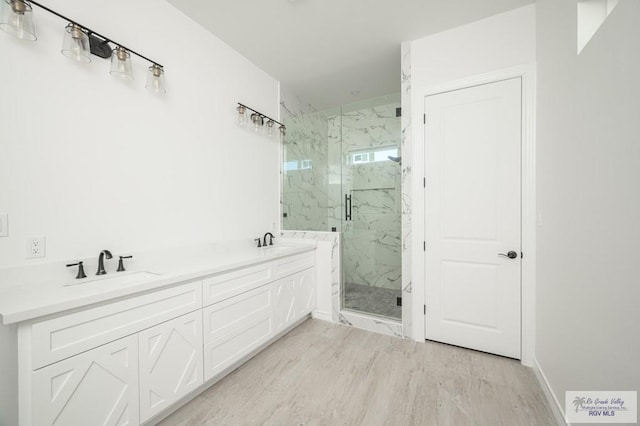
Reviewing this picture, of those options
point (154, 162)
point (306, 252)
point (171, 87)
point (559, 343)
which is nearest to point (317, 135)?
point (306, 252)

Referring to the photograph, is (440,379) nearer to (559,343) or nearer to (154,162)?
(559,343)

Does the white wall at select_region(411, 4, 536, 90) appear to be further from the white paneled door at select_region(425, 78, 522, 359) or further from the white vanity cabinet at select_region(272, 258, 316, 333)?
the white vanity cabinet at select_region(272, 258, 316, 333)

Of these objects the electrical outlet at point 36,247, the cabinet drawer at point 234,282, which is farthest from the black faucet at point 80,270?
the cabinet drawer at point 234,282

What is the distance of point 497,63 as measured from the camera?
2.19 m

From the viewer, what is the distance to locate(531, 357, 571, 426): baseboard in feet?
4.87

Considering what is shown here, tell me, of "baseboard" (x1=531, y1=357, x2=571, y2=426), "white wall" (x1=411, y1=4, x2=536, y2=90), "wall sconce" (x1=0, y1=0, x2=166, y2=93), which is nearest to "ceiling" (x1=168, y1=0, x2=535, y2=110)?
"white wall" (x1=411, y1=4, x2=536, y2=90)

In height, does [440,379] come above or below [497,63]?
below

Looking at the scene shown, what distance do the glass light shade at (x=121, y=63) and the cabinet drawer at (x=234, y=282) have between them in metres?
1.46

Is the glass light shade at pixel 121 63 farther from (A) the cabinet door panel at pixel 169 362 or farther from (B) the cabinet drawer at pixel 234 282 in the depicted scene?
(A) the cabinet door panel at pixel 169 362

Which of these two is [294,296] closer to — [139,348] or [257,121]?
[139,348]

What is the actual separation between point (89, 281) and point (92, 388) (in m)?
0.57

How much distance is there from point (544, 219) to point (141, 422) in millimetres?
2861

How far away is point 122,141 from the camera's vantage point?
5.81 feet

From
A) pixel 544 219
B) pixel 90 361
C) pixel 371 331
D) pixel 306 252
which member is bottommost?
pixel 371 331
